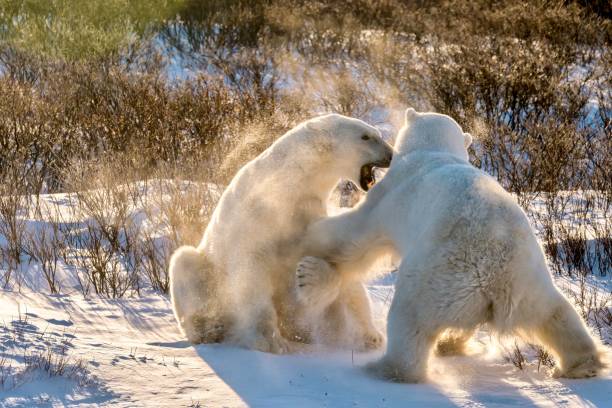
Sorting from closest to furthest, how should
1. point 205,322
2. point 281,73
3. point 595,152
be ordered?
1. point 205,322
2. point 595,152
3. point 281,73

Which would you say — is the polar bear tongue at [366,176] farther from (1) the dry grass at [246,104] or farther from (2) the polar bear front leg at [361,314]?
(1) the dry grass at [246,104]

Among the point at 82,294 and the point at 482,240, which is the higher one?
the point at 482,240

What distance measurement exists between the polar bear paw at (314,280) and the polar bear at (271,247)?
23 centimetres

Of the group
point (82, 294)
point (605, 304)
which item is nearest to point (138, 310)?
point (82, 294)

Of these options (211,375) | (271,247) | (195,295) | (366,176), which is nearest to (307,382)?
(211,375)

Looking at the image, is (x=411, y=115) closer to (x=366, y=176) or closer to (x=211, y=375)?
(x=366, y=176)

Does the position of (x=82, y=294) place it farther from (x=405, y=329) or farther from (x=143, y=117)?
(x=143, y=117)

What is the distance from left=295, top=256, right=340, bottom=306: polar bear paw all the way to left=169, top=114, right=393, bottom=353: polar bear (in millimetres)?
226

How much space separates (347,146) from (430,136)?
1.46 ft

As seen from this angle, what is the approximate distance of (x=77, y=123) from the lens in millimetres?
8719

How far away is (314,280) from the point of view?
3.99 m

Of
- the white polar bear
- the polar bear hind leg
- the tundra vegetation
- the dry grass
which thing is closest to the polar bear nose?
the white polar bear

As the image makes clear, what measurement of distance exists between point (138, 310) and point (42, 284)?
0.71m

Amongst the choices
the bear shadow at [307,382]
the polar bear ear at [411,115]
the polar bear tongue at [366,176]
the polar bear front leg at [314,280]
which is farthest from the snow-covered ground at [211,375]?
the polar bear ear at [411,115]
